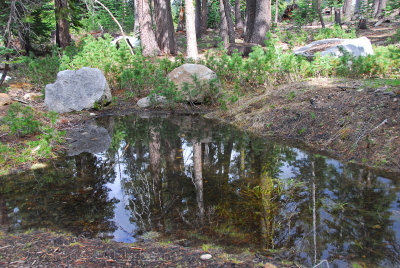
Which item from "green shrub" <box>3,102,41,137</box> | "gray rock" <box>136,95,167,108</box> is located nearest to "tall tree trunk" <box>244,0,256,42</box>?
"gray rock" <box>136,95,167,108</box>

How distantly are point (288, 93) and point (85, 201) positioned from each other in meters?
5.88

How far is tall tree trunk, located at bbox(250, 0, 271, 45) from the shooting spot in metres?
12.8

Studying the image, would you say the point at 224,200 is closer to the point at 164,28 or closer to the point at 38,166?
the point at 38,166

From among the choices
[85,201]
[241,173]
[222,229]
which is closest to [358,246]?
[222,229]

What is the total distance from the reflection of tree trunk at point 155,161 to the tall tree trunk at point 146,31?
6.93 meters

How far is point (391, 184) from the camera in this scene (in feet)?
14.1

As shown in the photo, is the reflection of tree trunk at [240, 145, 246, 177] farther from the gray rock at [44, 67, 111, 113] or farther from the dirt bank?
the gray rock at [44, 67, 111, 113]

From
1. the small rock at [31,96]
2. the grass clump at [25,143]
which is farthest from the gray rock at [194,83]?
the small rock at [31,96]

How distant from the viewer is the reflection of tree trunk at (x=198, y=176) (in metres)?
4.03

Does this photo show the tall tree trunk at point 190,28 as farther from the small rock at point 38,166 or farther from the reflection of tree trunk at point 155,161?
the small rock at point 38,166

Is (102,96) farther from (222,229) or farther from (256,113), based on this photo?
(222,229)

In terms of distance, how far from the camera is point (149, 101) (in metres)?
10.5

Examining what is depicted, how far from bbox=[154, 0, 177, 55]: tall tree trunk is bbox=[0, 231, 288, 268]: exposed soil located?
44.2ft

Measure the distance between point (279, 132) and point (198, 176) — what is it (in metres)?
2.80
